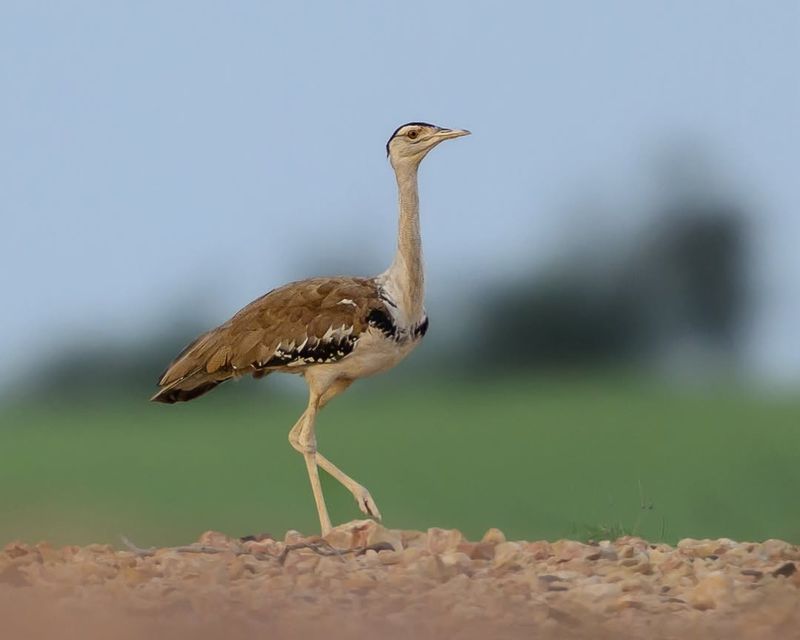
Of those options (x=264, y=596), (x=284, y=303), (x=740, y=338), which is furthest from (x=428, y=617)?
(x=740, y=338)

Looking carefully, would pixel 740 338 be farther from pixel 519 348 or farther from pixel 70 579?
pixel 70 579

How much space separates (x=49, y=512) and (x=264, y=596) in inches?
183

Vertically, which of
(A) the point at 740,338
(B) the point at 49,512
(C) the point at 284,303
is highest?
(C) the point at 284,303

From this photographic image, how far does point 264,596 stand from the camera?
21.9 feet

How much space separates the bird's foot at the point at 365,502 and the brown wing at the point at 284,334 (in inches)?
27.1

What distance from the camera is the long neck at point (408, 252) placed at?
9148 millimetres

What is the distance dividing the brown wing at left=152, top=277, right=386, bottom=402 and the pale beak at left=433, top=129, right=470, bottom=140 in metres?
0.81

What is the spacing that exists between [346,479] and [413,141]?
5.76 ft

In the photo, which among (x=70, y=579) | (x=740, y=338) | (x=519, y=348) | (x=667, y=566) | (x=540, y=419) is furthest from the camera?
(x=740, y=338)

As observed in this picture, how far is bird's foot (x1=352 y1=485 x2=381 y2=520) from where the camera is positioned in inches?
343

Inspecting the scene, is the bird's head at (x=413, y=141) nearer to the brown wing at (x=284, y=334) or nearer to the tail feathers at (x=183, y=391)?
the brown wing at (x=284, y=334)

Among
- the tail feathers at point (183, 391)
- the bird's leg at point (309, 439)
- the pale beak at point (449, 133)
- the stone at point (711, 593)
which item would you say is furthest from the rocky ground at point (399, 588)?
the pale beak at point (449, 133)

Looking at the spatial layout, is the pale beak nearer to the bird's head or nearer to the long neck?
the bird's head

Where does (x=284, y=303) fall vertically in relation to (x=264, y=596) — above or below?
above
